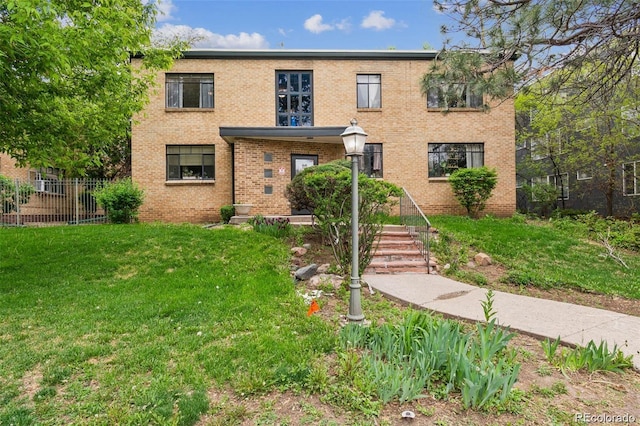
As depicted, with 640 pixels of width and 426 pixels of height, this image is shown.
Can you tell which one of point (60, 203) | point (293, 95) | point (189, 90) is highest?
point (189, 90)

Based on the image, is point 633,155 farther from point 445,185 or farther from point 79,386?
point 79,386

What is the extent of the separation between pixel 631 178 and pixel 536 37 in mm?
14062

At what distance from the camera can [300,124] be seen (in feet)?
45.2

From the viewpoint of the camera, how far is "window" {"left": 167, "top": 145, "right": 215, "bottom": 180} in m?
13.6

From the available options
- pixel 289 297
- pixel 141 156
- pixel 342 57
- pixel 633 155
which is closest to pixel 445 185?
pixel 342 57

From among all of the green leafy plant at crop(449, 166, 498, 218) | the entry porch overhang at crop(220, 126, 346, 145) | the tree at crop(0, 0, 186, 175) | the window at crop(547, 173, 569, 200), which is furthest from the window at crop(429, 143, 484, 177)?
the tree at crop(0, 0, 186, 175)

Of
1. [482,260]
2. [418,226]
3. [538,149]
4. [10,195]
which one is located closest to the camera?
[482,260]

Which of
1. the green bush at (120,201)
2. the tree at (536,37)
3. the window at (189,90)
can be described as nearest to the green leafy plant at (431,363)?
the tree at (536,37)

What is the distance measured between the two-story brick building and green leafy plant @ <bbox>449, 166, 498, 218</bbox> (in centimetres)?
81

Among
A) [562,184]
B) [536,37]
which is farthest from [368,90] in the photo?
[562,184]

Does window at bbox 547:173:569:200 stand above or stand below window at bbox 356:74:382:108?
below

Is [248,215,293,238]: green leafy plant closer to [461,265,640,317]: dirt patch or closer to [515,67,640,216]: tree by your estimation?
[461,265,640,317]: dirt patch

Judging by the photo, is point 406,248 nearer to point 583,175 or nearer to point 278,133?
point 278,133

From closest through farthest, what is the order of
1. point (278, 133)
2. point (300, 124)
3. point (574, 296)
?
point (574, 296)
point (278, 133)
point (300, 124)
